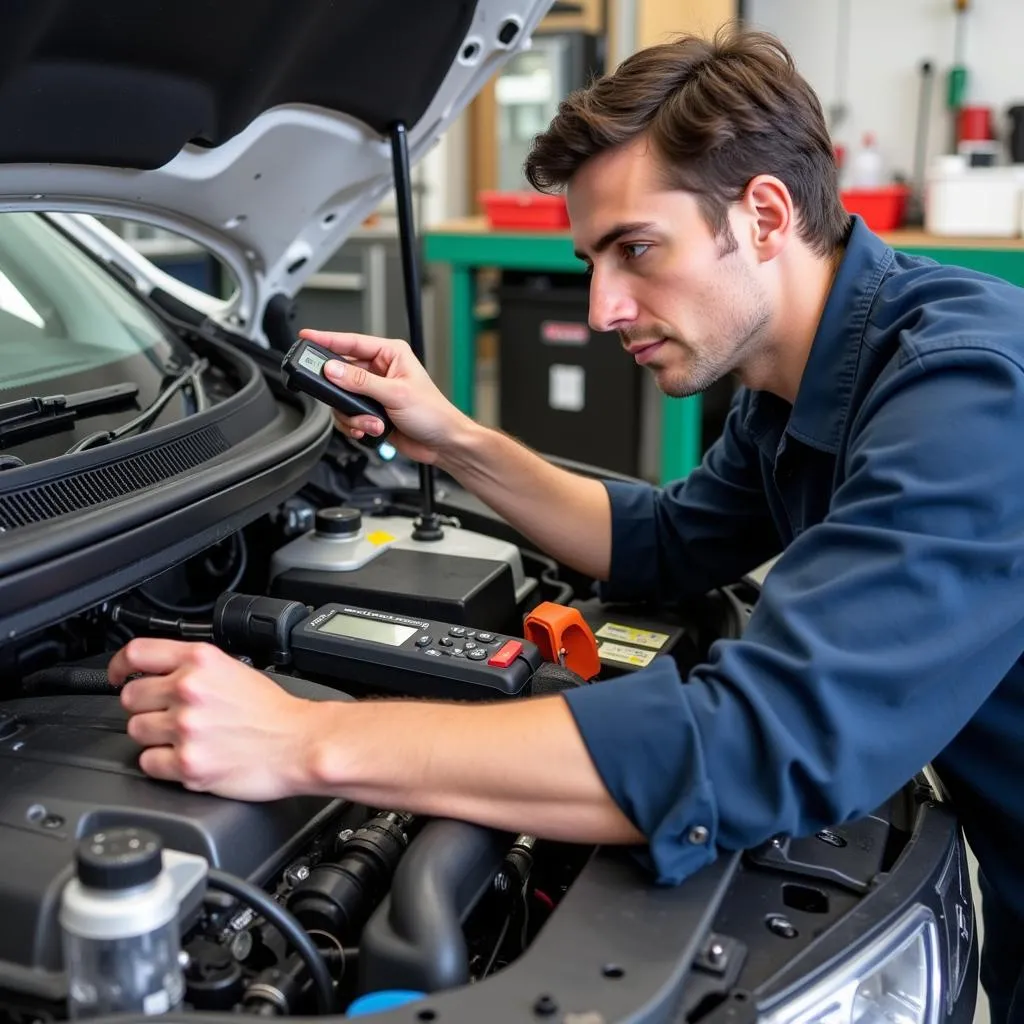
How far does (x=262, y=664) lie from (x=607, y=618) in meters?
0.45

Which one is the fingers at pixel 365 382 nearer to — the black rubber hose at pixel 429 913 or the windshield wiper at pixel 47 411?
the windshield wiper at pixel 47 411

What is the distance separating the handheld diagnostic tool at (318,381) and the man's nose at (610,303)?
0.29 meters

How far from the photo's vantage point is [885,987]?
0.86 metres

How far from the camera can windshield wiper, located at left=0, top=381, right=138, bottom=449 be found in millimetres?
1033

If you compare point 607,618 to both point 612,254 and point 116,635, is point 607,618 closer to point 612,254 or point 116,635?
point 612,254

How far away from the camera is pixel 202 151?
4.22 ft

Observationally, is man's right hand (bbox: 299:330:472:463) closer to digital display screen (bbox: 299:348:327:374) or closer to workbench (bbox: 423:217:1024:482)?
digital display screen (bbox: 299:348:327:374)

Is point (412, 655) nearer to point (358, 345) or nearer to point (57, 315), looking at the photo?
point (358, 345)

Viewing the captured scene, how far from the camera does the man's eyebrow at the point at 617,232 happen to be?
111 cm

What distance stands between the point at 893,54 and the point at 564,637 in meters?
3.63

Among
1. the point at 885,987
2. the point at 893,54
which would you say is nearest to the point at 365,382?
the point at 885,987

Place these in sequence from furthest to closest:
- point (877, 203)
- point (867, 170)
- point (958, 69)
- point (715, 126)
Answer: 1. point (958, 69)
2. point (867, 170)
3. point (877, 203)
4. point (715, 126)

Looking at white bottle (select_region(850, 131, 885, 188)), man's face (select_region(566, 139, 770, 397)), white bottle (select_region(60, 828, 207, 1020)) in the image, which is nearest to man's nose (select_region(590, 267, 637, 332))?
man's face (select_region(566, 139, 770, 397))

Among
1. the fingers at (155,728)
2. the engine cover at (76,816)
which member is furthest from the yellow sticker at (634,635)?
the fingers at (155,728)
